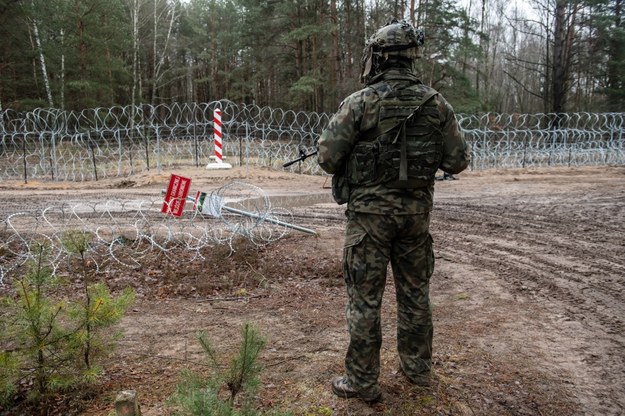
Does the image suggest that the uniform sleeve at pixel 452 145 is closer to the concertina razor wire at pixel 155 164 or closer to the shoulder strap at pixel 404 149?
the shoulder strap at pixel 404 149

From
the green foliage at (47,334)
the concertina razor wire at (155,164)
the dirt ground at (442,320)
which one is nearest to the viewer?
the green foliage at (47,334)

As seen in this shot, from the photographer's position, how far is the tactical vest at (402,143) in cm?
228

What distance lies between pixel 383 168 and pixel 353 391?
3.94ft

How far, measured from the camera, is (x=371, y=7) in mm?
27266

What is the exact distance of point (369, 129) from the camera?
7.65ft

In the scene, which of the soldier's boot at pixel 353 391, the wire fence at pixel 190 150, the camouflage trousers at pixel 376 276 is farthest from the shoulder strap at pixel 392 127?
the wire fence at pixel 190 150

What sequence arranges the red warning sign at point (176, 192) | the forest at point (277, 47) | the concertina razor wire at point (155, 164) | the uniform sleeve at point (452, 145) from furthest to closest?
the forest at point (277, 47), the concertina razor wire at point (155, 164), the red warning sign at point (176, 192), the uniform sleeve at point (452, 145)

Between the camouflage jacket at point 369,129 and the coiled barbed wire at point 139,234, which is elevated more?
the camouflage jacket at point 369,129

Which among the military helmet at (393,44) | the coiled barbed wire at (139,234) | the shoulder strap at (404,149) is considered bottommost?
the coiled barbed wire at (139,234)

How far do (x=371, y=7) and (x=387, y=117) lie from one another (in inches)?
1091

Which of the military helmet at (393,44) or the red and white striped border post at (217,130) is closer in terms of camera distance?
the military helmet at (393,44)

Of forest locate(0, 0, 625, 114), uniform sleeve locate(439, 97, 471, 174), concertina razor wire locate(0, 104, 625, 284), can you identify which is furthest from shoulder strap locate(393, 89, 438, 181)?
forest locate(0, 0, 625, 114)

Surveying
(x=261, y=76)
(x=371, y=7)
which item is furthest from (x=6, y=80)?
(x=371, y=7)

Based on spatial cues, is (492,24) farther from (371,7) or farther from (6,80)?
(6,80)
